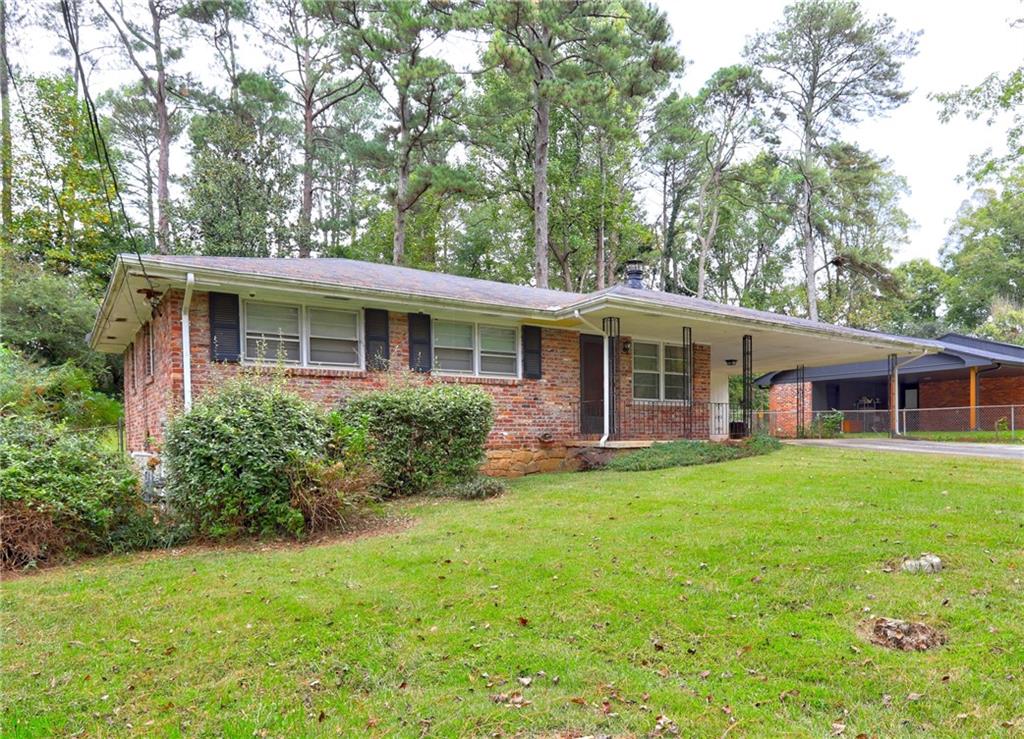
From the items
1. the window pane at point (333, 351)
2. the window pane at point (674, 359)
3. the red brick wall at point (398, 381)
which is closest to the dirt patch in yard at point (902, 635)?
the red brick wall at point (398, 381)

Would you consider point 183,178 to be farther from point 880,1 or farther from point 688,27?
point 880,1

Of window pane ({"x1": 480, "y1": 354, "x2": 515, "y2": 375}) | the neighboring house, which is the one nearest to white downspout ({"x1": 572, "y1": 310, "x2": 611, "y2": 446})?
window pane ({"x1": 480, "y1": 354, "x2": 515, "y2": 375})

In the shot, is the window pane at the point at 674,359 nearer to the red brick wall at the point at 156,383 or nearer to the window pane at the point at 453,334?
the window pane at the point at 453,334

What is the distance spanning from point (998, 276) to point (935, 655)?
3693 cm

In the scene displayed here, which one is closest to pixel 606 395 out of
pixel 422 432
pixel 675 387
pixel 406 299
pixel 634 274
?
pixel 675 387

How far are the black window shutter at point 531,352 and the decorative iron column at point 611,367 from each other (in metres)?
1.29

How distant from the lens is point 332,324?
9484 mm

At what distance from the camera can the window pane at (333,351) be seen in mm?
9297

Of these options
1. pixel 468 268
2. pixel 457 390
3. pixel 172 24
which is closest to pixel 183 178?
pixel 172 24

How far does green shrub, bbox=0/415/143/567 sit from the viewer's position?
519cm

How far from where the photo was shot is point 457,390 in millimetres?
8828

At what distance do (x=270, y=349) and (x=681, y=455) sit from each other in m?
6.92

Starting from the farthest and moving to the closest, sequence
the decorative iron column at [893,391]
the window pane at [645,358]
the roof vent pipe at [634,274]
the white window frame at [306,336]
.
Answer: the decorative iron column at [893,391]
the roof vent pipe at [634,274]
the window pane at [645,358]
the white window frame at [306,336]

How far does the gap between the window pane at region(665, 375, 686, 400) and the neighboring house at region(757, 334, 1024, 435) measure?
728 centimetres
